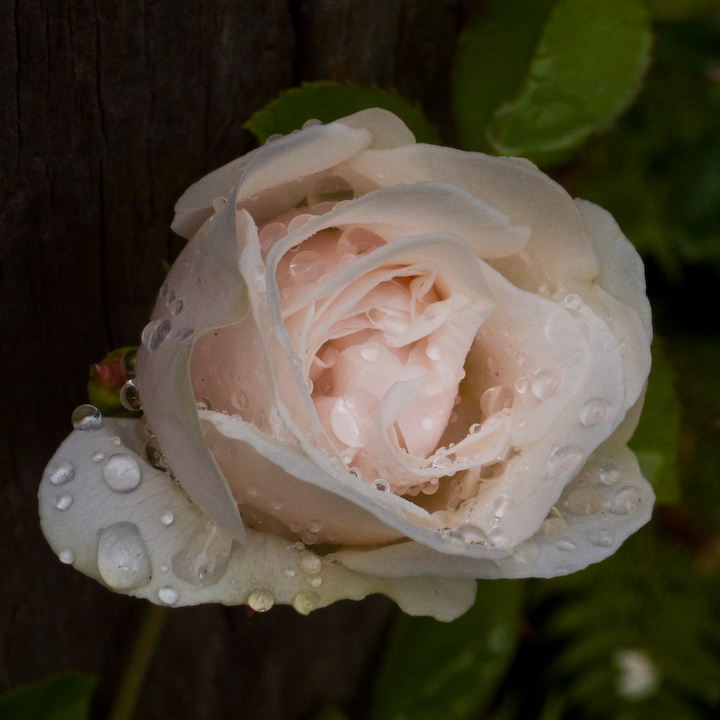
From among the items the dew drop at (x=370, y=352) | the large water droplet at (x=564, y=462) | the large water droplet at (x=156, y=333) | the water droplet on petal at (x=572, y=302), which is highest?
the water droplet on petal at (x=572, y=302)

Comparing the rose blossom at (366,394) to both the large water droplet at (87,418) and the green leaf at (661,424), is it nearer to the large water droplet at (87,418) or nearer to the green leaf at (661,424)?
the large water droplet at (87,418)

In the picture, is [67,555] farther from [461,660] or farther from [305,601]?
[461,660]

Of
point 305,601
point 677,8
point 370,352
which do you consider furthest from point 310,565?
point 677,8

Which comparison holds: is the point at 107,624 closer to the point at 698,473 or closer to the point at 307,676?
the point at 307,676

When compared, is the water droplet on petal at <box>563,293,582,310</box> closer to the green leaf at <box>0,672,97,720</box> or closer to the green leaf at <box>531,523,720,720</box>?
the green leaf at <box>0,672,97,720</box>

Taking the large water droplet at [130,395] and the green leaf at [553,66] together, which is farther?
the green leaf at [553,66]

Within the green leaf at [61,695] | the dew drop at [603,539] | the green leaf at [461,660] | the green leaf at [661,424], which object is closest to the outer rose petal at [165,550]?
the dew drop at [603,539]

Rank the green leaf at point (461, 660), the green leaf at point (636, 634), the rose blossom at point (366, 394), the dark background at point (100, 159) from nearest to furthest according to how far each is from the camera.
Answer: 1. the rose blossom at point (366, 394)
2. the dark background at point (100, 159)
3. the green leaf at point (461, 660)
4. the green leaf at point (636, 634)

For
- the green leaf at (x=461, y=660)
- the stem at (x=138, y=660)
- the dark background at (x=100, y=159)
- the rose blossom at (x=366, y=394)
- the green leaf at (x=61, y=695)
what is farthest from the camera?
the green leaf at (x=461, y=660)

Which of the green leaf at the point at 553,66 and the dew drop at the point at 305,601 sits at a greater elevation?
the green leaf at the point at 553,66
